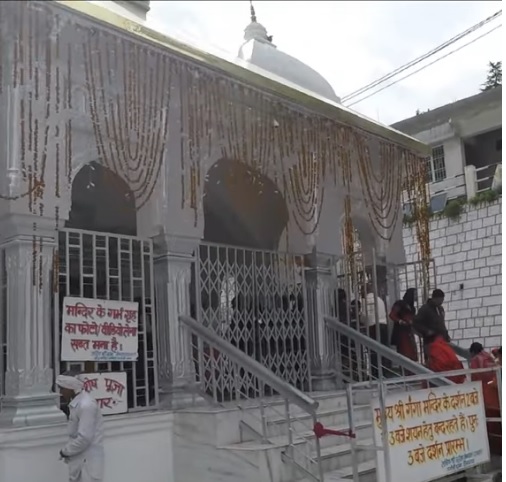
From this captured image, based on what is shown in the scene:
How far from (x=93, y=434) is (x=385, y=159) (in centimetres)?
504

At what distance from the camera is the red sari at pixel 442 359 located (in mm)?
7301

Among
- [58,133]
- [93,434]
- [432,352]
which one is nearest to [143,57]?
[58,133]

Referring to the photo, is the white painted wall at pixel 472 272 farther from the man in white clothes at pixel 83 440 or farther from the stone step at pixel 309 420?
the man in white clothes at pixel 83 440

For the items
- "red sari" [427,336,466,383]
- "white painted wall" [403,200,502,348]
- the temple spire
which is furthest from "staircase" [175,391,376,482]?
"white painted wall" [403,200,502,348]

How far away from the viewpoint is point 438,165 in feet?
44.9

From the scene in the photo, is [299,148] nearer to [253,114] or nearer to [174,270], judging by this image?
[253,114]

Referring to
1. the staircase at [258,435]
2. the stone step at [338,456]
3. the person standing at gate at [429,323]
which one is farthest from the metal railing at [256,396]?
the person standing at gate at [429,323]

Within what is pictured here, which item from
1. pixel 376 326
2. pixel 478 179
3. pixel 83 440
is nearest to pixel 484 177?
pixel 478 179

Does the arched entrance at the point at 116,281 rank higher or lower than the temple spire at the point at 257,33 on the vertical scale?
lower

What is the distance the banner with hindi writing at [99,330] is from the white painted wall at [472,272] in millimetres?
7798

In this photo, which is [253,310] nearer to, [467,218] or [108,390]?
[108,390]

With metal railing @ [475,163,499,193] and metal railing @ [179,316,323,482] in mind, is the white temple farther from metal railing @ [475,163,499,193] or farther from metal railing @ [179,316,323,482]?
metal railing @ [475,163,499,193]

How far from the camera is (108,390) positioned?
5.56 meters

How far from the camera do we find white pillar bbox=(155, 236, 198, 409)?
610 centimetres
